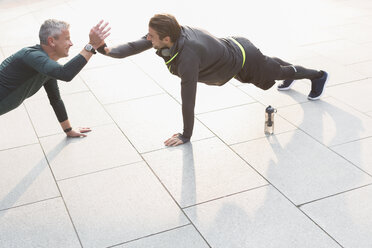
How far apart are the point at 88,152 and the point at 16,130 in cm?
113

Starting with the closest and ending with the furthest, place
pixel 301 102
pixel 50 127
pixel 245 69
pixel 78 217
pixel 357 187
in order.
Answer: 1. pixel 78 217
2. pixel 357 187
3. pixel 245 69
4. pixel 50 127
5. pixel 301 102

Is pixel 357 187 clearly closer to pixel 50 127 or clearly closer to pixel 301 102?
pixel 301 102

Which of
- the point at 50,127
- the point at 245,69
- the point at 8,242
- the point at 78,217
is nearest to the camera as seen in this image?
the point at 8,242

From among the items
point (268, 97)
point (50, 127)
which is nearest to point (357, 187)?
point (268, 97)

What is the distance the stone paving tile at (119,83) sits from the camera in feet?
22.2

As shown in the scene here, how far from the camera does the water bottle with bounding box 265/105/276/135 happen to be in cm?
542

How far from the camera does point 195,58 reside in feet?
16.2

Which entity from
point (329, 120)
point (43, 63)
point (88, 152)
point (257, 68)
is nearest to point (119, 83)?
point (88, 152)

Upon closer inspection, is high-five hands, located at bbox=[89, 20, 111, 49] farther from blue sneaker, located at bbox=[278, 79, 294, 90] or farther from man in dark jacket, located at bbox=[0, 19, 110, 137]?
blue sneaker, located at bbox=[278, 79, 294, 90]

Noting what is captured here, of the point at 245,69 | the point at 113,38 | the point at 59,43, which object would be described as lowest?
the point at 113,38

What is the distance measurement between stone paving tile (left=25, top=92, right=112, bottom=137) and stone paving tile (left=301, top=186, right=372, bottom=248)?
2.84 m

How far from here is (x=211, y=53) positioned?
200 inches

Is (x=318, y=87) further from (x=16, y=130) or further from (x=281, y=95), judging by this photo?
(x=16, y=130)

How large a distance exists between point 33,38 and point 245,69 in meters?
5.38
